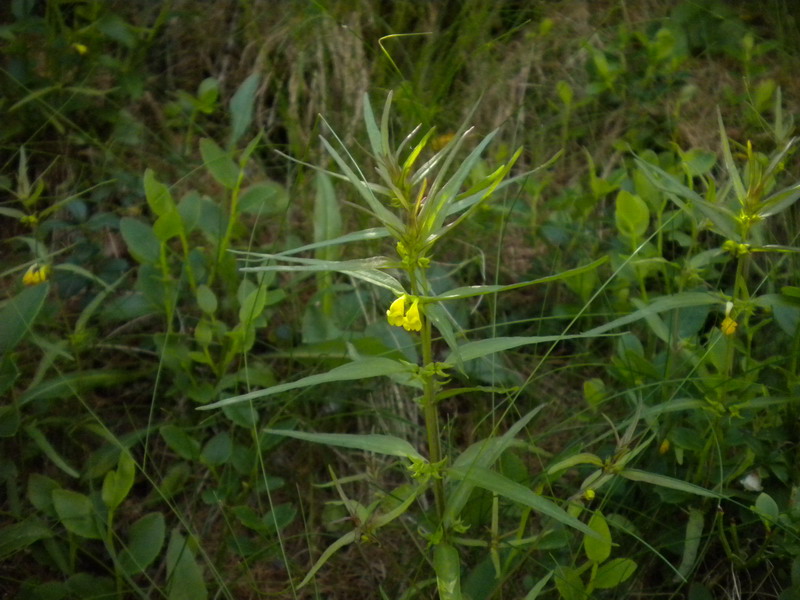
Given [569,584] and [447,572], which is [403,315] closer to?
[447,572]

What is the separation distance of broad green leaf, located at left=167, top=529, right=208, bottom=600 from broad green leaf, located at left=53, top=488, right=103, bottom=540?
14 centimetres

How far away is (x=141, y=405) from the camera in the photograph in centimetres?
163

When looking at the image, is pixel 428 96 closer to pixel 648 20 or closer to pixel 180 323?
pixel 648 20

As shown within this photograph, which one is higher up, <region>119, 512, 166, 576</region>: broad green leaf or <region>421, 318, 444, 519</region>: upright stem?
<region>421, 318, 444, 519</region>: upright stem

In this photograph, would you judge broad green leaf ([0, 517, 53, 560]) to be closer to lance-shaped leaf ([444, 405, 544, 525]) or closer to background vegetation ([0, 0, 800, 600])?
background vegetation ([0, 0, 800, 600])

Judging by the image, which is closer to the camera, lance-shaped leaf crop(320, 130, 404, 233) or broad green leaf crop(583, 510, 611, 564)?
lance-shaped leaf crop(320, 130, 404, 233)

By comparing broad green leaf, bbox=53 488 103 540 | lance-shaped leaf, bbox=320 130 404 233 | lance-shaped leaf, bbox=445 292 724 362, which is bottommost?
broad green leaf, bbox=53 488 103 540

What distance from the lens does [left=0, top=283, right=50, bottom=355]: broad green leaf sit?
4.75ft

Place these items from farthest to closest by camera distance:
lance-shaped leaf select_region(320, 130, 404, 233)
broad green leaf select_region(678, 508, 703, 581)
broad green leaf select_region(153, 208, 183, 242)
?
broad green leaf select_region(153, 208, 183, 242)
broad green leaf select_region(678, 508, 703, 581)
lance-shaped leaf select_region(320, 130, 404, 233)

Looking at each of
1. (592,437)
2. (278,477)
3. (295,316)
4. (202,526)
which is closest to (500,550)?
(592,437)

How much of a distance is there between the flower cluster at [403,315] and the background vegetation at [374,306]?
21 cm

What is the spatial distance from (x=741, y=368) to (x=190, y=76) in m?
1.73

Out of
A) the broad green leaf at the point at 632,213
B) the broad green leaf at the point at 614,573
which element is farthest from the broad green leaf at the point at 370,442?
the broad green leaf at the point at 632,213

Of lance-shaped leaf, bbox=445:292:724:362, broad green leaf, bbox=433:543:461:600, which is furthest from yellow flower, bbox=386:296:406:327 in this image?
broad green leaf, bbox=433:543:461:600
